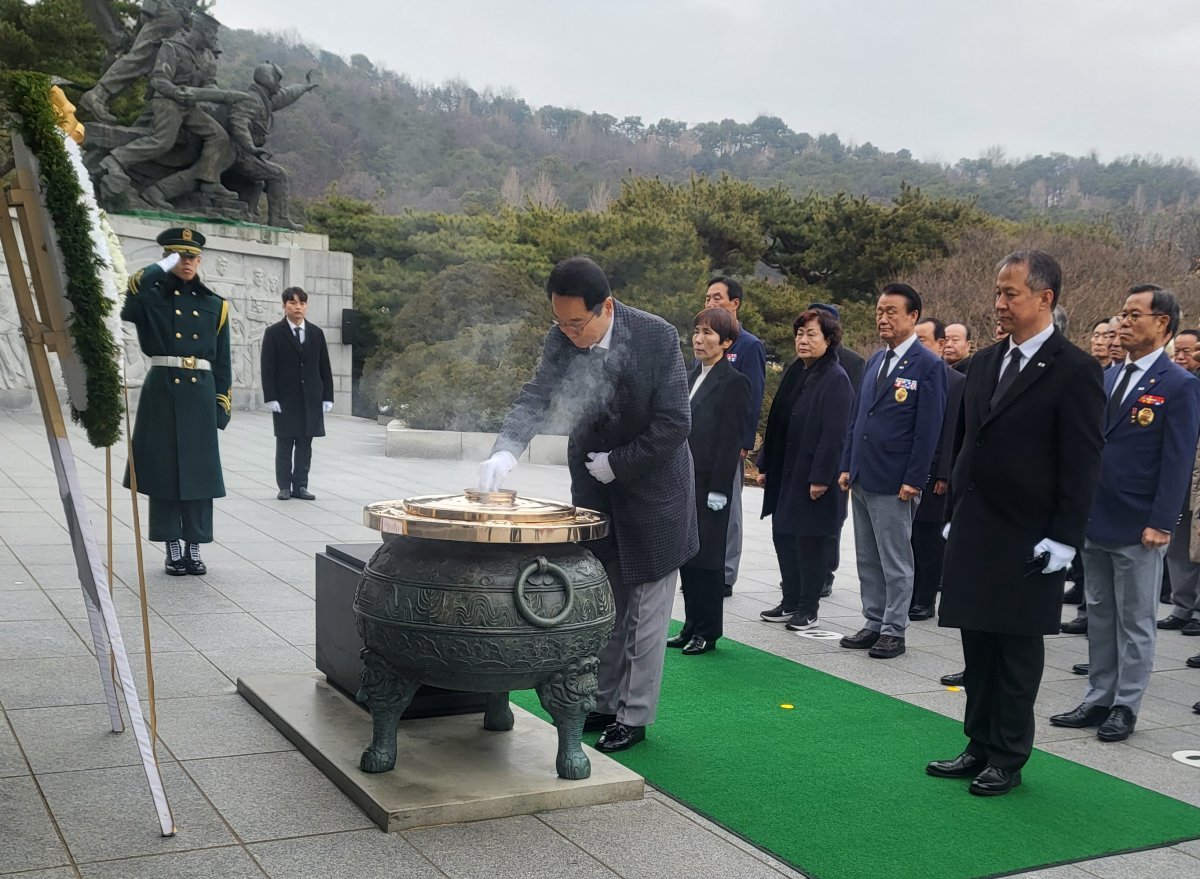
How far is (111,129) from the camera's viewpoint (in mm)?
18281

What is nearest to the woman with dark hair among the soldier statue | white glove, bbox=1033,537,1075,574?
white glove, bbox=1033,537,1075,574

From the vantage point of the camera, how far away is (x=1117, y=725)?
4.63 m

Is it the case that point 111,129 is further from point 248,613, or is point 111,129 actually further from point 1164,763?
point 1164,763

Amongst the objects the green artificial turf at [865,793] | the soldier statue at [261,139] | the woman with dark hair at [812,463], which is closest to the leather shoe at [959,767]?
the green artificial turf at [865,793]

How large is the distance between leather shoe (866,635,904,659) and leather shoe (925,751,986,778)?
1.75 meters

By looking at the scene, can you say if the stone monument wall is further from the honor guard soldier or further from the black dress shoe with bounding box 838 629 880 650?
the black dress shoe with bounding box 838 629 880 650

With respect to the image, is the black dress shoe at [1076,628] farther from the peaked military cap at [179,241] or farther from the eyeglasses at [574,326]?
the peaked military cap at [179,241]

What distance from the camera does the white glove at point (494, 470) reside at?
12.2 ft

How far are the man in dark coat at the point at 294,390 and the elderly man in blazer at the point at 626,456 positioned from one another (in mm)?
6349

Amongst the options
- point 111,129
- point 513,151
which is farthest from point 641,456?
point 513,151

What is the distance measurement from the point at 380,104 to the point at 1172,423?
54.6ft

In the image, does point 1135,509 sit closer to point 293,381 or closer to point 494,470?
point 494,470

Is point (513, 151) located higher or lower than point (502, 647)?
higher

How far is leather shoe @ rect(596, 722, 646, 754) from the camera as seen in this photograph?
13.5 feet
